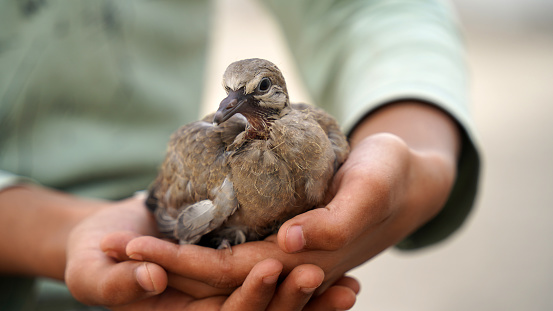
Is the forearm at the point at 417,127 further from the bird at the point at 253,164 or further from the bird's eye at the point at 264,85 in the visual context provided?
the bird's eye at the point at 264,85

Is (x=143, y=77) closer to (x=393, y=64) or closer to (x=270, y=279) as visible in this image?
(x=393, y=64)

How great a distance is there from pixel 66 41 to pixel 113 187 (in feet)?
1.60

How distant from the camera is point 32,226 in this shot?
1302 mm

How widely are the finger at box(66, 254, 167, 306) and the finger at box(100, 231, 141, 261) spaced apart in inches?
1.0

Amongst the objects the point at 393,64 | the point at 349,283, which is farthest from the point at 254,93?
the point at 393,64

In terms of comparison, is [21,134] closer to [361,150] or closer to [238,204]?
[238,204]

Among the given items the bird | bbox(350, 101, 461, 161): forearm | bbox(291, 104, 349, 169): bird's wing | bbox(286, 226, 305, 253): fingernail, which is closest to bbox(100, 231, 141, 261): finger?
the bird

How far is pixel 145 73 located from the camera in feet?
5.58

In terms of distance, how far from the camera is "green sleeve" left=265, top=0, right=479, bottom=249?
1.32 meters

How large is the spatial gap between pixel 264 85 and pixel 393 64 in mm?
600

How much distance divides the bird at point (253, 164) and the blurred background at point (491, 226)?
0.53 m

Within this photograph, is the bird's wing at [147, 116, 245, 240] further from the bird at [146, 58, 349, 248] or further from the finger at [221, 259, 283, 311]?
the finger at [221, 259, 283, 311]

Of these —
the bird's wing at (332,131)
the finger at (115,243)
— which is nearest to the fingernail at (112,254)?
the finger at (115,243)

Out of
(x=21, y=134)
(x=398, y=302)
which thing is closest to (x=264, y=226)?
(x=21, y=134)
